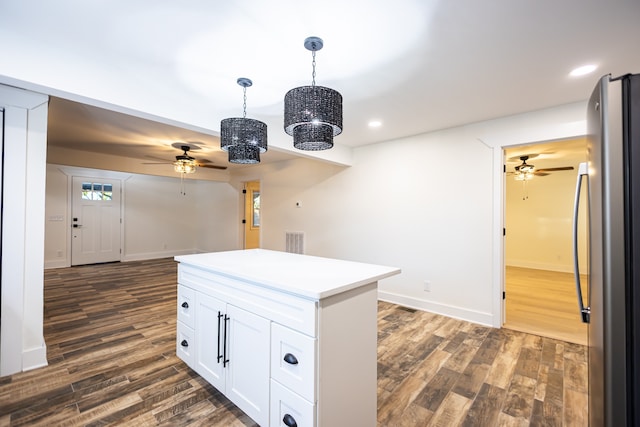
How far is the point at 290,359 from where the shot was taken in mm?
1387

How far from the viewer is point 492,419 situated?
172 centimetres

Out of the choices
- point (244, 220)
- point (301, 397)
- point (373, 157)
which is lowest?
point (301, 397)

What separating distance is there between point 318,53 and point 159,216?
7311 millimetres

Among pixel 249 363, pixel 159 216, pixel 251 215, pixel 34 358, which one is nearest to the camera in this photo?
pixel 249 363

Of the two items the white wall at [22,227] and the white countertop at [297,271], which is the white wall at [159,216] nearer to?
the white wall at [22,227]

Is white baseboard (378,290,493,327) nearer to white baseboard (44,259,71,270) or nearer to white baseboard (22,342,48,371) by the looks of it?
white baseboard (22,342,48,371)

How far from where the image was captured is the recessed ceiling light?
2.04m

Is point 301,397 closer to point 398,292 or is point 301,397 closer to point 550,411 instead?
point 550,411

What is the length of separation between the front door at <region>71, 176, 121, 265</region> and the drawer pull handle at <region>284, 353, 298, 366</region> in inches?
284

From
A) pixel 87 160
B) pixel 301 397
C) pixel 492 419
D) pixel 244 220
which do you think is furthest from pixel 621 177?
pixel 244 220

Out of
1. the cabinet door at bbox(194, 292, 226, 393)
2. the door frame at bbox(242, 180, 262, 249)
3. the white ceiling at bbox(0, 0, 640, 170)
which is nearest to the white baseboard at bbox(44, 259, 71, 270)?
the door frame at bbox(242, 180, 262, 249)

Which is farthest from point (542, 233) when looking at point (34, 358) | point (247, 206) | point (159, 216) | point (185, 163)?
point (159, 216)

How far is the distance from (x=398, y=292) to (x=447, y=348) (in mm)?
1325

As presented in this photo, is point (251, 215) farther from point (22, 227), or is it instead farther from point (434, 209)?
point (22, 227)
